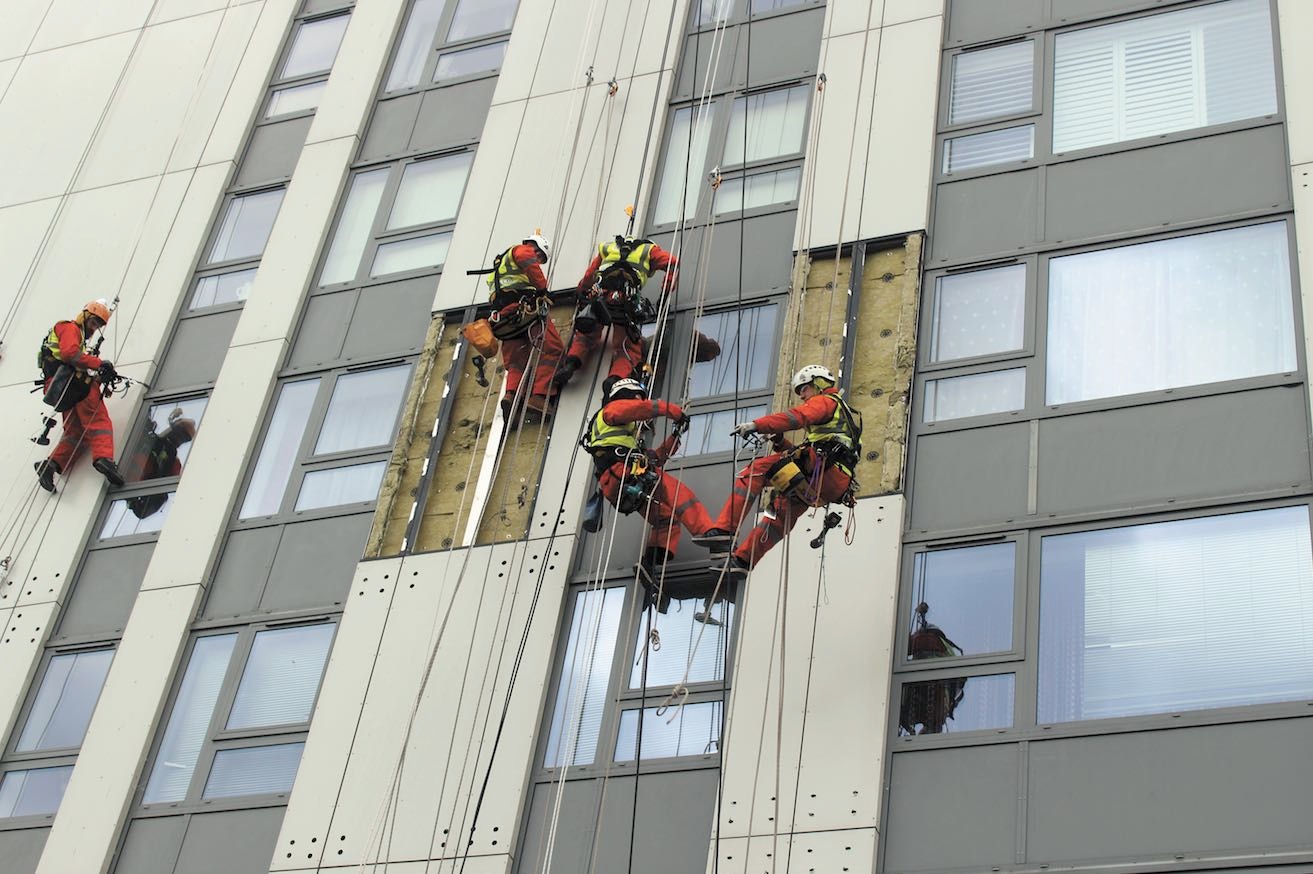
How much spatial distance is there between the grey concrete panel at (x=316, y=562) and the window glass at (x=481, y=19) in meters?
6.30

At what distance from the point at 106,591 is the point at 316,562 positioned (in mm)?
2029

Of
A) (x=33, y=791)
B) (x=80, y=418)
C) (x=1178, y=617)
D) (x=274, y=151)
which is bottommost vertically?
(x=33, y=791)

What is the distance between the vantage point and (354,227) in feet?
58.9

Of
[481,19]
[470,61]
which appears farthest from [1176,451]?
[481,19]

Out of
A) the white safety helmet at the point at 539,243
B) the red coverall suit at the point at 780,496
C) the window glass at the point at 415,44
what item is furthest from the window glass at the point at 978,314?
the window glass at the point at 415,44

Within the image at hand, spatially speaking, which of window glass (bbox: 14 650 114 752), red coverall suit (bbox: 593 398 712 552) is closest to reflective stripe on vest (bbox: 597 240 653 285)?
red coverall suit (bbox: 593 398 712 552)

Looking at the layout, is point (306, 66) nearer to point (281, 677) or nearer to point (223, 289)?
point (223, 289)

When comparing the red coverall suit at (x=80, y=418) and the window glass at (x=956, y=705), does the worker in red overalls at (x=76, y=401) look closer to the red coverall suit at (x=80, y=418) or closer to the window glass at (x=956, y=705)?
the red coverall suit at (x=80, y=418)

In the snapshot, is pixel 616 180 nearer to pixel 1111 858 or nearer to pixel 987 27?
pixel 987 27

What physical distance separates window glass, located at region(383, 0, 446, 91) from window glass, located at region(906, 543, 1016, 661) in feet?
29.6

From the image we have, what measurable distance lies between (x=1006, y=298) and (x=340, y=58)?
28.5 ft

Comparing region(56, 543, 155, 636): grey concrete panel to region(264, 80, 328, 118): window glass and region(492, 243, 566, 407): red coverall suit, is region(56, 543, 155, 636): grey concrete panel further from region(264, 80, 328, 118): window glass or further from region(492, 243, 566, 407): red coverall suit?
region(264, 80, 328, 118): window glass

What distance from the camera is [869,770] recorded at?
11789mm

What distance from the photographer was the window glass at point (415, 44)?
19281mm
